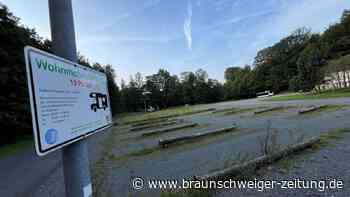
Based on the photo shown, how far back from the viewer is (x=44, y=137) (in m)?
0.84

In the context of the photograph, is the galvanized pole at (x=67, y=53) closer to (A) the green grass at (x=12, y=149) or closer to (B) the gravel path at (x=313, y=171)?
(B) the gravel path at (x=313, y=171)

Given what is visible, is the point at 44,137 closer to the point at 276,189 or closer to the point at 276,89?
the point at 276,189

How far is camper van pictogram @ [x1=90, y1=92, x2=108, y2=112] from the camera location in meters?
1.31

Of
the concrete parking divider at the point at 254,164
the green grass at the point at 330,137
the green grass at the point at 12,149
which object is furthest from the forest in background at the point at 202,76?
the green grass at the point at 330,137

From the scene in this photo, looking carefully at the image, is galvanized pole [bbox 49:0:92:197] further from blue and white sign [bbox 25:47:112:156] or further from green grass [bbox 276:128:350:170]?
green grass [bbox 276:128:350:170]

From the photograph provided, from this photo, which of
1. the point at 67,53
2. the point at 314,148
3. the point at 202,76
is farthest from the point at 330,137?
the point at 202,76

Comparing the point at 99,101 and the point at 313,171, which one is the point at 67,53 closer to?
the point at 99,101

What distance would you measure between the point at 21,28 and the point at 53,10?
1764cm

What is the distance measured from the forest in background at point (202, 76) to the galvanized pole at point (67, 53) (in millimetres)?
14117

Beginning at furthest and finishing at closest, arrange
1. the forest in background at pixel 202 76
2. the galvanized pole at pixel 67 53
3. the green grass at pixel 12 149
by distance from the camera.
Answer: the forest in background at pixel 202 76 < the green grass at pixel 12 149 < the galvanized pole at pixel 67 53

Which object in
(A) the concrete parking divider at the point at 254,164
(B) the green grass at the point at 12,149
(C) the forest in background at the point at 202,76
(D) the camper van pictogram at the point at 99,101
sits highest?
(C) the forest in background at the point at 202,76

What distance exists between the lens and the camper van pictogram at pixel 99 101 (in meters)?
1.31

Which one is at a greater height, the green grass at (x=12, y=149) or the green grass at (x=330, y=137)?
the green grass at (x=330, y=137)

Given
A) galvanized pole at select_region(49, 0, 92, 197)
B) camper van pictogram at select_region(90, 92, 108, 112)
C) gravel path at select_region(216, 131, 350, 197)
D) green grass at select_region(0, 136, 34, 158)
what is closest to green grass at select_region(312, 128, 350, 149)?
gravel path at select_region(216, 131, 350, 197)
